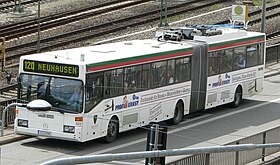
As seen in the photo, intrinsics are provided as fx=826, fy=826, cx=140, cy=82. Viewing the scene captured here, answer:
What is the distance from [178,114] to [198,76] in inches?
59.8

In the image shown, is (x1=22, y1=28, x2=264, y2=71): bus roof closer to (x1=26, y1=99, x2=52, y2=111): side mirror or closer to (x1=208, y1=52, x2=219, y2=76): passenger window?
(x1=208, y1=52, x2=219, y2=76): passenger window

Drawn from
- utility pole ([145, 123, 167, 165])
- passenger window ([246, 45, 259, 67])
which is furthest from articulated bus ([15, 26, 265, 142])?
utility pole ([145, 123, 167, 165])

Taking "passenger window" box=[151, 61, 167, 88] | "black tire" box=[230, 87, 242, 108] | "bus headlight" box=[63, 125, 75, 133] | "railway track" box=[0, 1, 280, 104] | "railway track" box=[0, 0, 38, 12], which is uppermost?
"railway track" box=[0, 0, 38, 12]

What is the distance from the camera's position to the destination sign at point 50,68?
2144cm

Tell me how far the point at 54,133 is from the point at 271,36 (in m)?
23.7

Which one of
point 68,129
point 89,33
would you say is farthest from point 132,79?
point 89,33

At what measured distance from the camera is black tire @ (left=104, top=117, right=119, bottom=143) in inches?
886

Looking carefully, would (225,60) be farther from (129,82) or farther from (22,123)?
(22,123)

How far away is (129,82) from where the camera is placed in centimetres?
2314

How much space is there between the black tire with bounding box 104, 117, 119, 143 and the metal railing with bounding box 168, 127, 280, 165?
4.60m

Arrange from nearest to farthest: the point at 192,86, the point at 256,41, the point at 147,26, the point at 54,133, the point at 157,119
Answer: the point at 54,133 → the point at 157,119 → the point at 192,86 → the point at 256,41 → the point at 147,26

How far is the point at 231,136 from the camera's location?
24.2m

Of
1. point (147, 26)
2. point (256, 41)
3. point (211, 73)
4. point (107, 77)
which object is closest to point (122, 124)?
point (107, 77)

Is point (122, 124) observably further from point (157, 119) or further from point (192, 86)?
point (192, 86)
